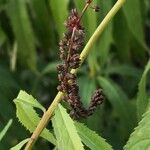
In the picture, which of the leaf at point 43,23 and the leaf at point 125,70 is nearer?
the leaf at point 43,23

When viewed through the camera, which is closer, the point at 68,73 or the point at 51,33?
the point at 68,73

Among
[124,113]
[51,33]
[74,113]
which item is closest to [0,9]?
[51,33]

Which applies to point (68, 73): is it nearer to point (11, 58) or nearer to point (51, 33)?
point (51, 33)

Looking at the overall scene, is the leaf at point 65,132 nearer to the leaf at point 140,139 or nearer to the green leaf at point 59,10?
the leaf at point 140,139

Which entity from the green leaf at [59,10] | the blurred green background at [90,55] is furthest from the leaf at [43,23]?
the green leaf at [59,10]

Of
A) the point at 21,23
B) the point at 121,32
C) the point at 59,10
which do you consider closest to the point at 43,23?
the point at 21,23

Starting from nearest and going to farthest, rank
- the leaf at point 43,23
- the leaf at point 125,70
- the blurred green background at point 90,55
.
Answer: the blurred green background at point 90,55 → the leaf at point 43,23 → the leaf at point 125,70

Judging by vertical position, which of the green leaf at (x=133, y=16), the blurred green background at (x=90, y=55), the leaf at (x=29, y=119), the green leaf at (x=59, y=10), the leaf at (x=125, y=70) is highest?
the leaf at (x=29, y=119)

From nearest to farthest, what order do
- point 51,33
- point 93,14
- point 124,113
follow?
point 93,14, point 124,113, point 51,33
